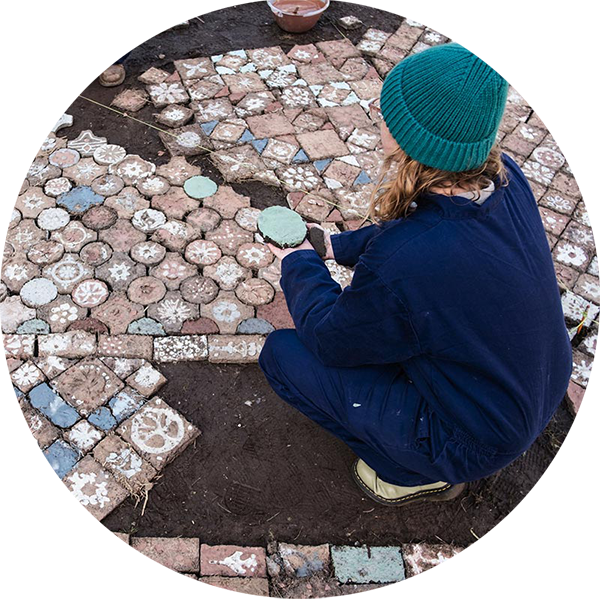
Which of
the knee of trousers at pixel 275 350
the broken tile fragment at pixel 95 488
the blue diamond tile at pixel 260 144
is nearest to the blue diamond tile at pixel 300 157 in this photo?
the blue diamond tile at pixel 260 144

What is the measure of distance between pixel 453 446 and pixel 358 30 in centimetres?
364

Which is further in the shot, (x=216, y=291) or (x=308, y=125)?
(x=308, y=125)

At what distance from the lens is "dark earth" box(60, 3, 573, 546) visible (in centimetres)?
288

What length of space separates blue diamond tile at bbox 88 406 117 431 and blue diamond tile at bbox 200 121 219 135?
6.26 feet

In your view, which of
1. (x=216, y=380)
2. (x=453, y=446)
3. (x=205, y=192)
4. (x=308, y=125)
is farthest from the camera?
(x=308, y=125)

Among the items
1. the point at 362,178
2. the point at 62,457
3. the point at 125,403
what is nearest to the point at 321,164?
the point at 362,178

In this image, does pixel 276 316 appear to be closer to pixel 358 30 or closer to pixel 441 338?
pixel 441 338

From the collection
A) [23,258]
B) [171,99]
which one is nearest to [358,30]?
[171,99]

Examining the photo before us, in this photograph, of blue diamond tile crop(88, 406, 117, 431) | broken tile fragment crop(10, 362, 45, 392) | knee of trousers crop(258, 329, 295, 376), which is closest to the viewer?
knee of trousers crop(258, 329, 295, 376)

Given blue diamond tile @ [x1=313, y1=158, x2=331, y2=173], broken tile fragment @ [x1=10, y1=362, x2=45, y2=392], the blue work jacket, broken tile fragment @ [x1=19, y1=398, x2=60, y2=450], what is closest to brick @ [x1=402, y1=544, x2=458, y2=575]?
the blue work jacket

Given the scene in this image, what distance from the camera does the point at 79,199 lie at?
3.83m

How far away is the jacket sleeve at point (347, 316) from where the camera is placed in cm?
210

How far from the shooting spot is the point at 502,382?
2.10 metres

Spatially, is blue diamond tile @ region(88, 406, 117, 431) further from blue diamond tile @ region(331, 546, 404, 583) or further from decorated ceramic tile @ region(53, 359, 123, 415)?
blue diamond tile @ region(331, 546, 404, 583)
